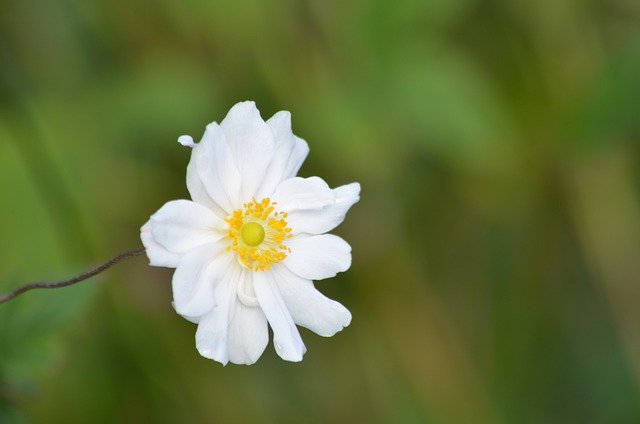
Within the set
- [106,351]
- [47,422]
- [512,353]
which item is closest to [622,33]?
[512,353]

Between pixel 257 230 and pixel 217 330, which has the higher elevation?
pixel 257 230

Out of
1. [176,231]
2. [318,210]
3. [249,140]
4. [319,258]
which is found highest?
[249,140]

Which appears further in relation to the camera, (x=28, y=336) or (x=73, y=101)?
(x=73, y=101)

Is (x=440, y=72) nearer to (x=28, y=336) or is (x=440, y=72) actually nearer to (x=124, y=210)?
(x=124, y=210)

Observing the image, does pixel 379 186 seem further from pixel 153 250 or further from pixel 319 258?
pixel 153 250

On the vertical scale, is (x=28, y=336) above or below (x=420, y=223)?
above

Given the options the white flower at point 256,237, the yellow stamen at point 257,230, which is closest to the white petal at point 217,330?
the white flower at point 256,237

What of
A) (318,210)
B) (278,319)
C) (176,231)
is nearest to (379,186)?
(318,210)

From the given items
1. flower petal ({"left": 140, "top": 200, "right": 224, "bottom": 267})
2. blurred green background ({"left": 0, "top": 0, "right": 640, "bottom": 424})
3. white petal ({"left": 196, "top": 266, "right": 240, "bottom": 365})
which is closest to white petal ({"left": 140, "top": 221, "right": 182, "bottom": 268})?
flower petal ({"left": 140, "top": 200, "right": 224, "bottom": 267})
